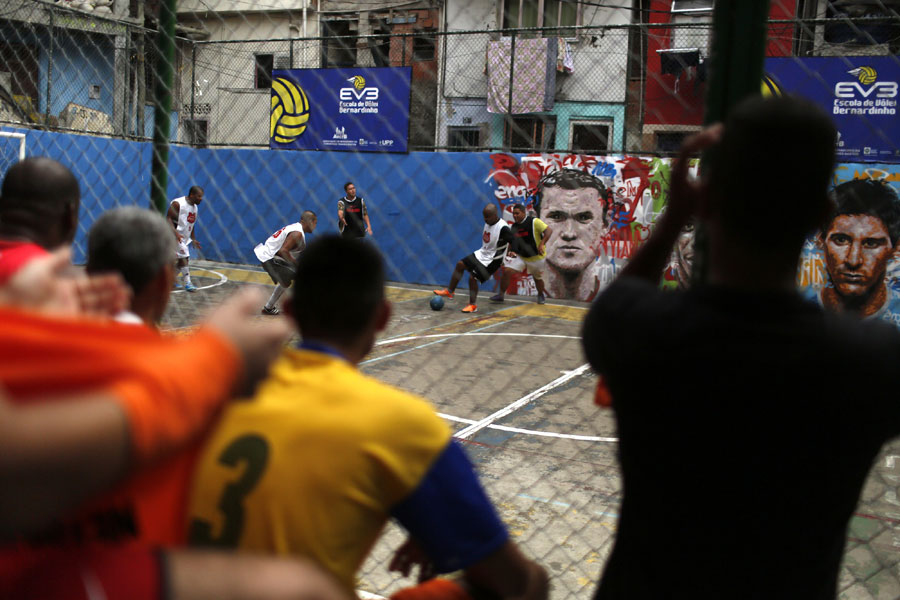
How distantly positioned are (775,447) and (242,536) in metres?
0.88

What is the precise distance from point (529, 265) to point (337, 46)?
28.0 feet

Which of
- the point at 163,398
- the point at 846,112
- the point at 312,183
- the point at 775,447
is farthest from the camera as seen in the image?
the point at 312,183

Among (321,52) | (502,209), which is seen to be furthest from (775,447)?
(321,52)

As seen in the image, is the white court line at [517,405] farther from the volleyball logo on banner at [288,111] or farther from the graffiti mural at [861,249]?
the volleyball logo on banner at [288,111]

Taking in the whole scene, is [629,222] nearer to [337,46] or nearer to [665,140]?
[665,140]

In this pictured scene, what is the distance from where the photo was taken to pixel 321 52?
16766mm

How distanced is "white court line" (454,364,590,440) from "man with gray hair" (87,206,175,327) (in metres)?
4.44

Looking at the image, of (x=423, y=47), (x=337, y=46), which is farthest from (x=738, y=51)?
(x=337, y=46)

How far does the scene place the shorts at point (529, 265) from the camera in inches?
541

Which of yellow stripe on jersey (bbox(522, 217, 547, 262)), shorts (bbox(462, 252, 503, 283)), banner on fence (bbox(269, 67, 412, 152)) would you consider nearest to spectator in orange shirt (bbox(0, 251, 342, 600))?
shorts (bbox(462, 252, 503, 283))

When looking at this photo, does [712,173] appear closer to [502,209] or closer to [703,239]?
[703,239]

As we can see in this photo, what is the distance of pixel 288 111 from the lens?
632 inches

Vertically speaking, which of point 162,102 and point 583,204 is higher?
point 162,102

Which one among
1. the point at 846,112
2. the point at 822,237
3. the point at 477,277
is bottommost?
the point at 477,277
